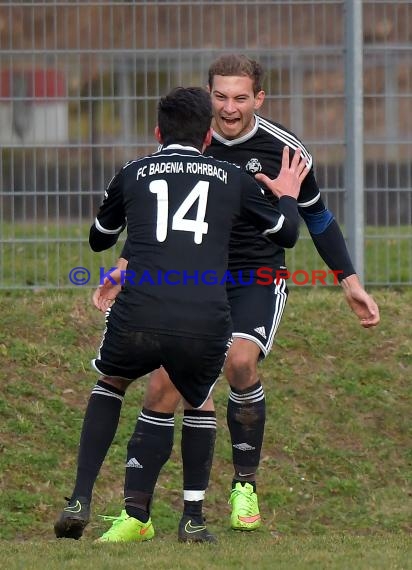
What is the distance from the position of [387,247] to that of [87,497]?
5.43 m

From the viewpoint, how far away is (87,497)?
6070 millimetres

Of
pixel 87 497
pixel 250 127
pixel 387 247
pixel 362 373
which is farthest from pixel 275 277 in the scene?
pixel 387 247

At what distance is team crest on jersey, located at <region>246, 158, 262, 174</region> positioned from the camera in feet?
23.6

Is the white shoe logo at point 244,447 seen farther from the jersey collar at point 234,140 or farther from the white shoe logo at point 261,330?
the jersey collar at point 234,140

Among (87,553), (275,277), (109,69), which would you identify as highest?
(109,69)

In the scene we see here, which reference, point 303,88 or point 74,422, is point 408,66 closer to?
point 303,88

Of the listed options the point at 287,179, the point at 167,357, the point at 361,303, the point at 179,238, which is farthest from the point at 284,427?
the point at 179,238

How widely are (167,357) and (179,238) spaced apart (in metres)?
0.50

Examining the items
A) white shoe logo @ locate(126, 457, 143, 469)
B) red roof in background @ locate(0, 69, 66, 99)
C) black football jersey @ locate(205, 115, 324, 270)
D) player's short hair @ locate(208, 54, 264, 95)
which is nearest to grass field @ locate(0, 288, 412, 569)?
white shoe logo @ locate(126, 457, 143, 469)

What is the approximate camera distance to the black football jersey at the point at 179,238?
229 inches

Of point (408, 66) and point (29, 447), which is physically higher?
point (408, 66)
